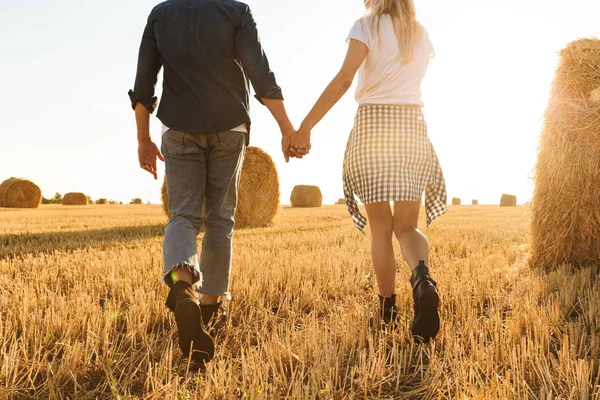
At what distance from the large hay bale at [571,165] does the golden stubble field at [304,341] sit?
43cm

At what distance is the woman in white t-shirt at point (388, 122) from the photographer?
2.50 metres

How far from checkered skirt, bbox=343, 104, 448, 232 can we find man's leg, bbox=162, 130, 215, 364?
0.84m

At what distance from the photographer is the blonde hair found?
252cm

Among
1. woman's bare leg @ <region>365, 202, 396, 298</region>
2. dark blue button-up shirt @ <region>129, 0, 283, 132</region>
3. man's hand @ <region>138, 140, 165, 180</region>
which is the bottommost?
woman's bare leg @ <region>365, 202, 396, 298</region>

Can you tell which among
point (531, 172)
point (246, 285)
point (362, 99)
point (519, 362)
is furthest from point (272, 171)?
point (519, 362)

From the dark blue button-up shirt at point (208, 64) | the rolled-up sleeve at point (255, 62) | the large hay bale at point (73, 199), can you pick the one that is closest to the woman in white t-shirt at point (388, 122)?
the rolled-up sleeve at point (255, 62)

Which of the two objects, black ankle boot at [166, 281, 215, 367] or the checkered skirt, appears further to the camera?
the checkered skirt

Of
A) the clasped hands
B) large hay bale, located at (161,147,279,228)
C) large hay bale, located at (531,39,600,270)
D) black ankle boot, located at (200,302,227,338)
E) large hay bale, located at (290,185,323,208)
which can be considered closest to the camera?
the clasped hands

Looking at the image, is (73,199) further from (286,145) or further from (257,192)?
(286,145)

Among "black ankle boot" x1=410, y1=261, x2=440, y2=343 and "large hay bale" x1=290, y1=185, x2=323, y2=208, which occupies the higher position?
"large hay bale" x1=290, y1=185, x2=323, y2=208

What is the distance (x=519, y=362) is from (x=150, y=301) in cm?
206

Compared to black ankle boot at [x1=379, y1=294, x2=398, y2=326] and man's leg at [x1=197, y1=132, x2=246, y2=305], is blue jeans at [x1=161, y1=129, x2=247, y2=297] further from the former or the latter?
black ankle boot at [x1=379, y1=294, x2=398, y2=326]

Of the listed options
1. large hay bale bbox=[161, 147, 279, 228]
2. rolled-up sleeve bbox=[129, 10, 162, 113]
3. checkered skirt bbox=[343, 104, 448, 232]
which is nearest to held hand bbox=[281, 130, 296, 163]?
checkered skirt bbox=[343, 104, 448, 232]

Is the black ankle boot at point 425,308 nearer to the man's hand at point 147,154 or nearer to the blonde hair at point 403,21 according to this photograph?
the blonde hair at point 403,21
